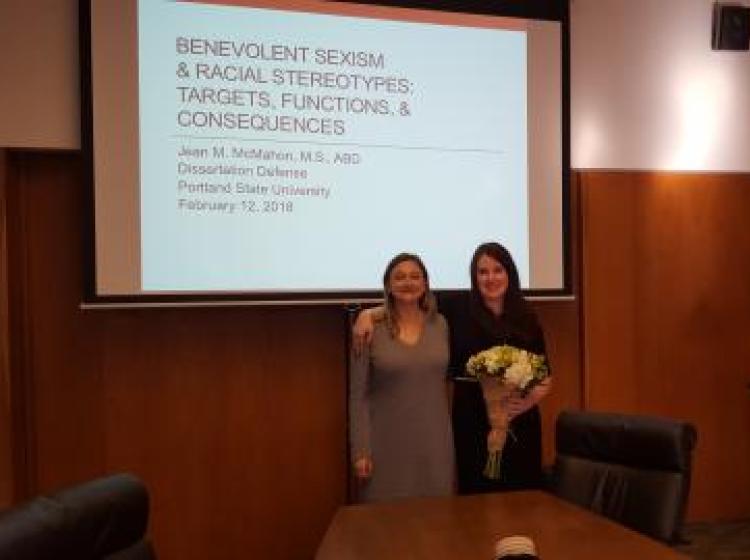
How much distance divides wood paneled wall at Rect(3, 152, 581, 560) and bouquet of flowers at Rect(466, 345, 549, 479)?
4.54 ft

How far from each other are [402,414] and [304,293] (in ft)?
3.38

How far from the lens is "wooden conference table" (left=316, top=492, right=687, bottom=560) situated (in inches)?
Result: 63.3

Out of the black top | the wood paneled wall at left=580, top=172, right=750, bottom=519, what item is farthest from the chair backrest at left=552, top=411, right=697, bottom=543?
the wood paneled wall at left=580, top=172, right=750, bottom=519

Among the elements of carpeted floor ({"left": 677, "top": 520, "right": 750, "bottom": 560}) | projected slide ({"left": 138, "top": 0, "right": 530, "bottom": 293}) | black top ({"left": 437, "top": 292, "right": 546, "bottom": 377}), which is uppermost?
projected slide ({"left": 138, "top": 0, "right": 530, "bottom": 293})

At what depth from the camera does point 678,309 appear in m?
4.16

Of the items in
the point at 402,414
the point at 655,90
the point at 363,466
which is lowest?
the point at 363,466

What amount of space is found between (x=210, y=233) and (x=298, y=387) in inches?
35.0

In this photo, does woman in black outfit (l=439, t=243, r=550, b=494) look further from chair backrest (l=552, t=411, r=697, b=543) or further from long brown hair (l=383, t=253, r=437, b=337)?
chair backrest (l=552, t=411, r=697, b=543)

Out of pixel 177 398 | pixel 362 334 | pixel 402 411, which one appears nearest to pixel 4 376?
pixel 177 398

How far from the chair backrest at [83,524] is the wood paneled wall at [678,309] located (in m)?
3.11

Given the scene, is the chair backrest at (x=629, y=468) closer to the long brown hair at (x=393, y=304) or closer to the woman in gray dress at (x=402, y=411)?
the woman in gray dress at (x=402, y=411)

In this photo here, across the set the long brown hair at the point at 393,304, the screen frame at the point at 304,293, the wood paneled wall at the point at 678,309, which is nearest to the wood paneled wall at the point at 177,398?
the screen frame at the point at 304,293

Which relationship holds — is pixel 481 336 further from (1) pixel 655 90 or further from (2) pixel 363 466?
(1) pixel 655 90

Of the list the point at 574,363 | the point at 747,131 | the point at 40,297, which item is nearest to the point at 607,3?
the point at 747,131
